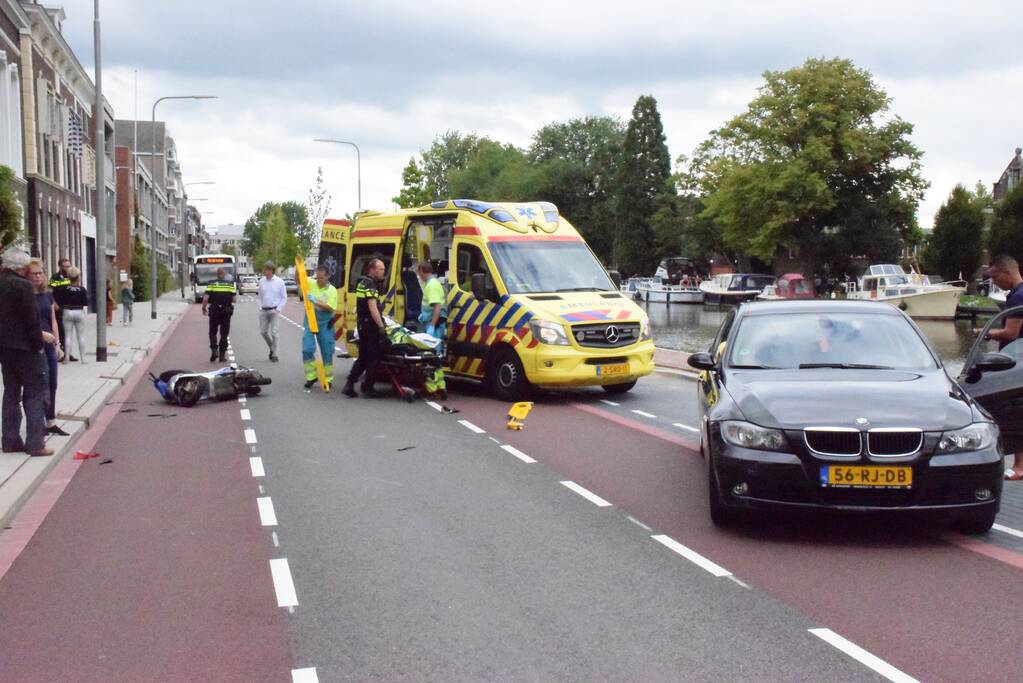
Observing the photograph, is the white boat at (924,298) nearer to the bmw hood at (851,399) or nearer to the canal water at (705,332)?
the canal water at (705,332)

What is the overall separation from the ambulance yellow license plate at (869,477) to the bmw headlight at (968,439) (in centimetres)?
29

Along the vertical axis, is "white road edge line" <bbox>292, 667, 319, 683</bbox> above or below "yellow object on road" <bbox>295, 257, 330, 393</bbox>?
below

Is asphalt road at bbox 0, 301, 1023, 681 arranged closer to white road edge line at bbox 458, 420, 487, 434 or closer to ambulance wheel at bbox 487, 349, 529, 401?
white road edge line at bbox 458, 420, 487, 434

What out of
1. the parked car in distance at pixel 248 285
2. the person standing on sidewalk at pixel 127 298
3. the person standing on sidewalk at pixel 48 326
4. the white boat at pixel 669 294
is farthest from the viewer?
the parked car in distance at pixel 248 285

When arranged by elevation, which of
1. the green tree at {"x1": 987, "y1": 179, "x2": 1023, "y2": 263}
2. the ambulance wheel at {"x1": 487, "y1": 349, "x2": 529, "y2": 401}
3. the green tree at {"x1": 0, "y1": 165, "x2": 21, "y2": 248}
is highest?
the green tree at {"x1": 987, "y1": 179, "x2": 1023, "y2": 263}

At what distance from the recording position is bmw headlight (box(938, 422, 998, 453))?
267 inches

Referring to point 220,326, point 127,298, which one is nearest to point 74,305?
point 220,326

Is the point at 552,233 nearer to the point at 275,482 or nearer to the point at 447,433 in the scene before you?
the point at 447,433

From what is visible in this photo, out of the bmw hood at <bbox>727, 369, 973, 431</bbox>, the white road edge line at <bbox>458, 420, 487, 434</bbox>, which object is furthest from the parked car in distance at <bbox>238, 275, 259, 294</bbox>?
the bmw hood at <bbox>727, 369, 973, 431</bbox>

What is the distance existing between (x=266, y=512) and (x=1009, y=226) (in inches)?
2369

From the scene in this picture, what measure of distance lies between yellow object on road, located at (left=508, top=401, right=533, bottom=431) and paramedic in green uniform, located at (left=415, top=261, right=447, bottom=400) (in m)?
1.77

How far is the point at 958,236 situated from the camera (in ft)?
248

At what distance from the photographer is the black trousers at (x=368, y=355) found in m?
15.1

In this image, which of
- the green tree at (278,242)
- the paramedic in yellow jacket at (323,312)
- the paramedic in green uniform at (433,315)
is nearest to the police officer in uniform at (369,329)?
the paramedic in green uniform at (433,315)
